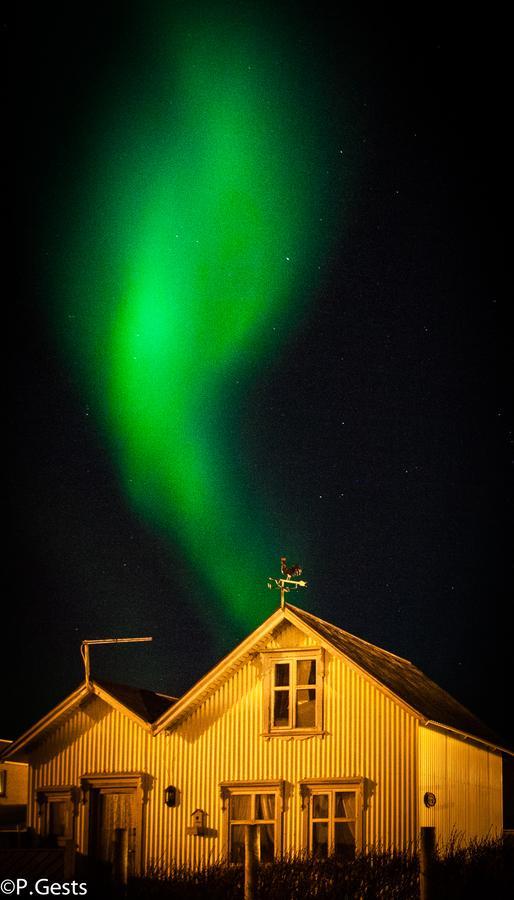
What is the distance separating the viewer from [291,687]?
3241cm

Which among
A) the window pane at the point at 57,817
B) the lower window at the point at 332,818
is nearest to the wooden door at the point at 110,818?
the window pane at the point at 57,817

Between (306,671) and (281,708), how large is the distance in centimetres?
120

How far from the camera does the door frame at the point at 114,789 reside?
33344 mm

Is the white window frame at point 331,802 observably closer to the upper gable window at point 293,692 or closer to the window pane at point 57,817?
the upper gable window at point 293,692

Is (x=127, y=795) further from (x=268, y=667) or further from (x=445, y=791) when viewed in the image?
(x=445, y=791)

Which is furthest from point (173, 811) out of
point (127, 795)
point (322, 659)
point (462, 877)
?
point (462, 877)

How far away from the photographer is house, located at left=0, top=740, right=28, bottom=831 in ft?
142

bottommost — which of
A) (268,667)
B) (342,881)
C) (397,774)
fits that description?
(342,881)


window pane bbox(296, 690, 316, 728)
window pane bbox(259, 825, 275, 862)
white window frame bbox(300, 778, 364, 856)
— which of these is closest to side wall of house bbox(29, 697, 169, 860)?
window pane bbox(259, 825, 275, 862)

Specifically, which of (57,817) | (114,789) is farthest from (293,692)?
(57,817)

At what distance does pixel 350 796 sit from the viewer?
3130 cm

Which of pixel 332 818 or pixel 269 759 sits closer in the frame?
pixel 332 818

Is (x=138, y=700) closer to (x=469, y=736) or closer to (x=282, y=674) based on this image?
(x=282, y=674)

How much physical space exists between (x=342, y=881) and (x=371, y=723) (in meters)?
5.79
